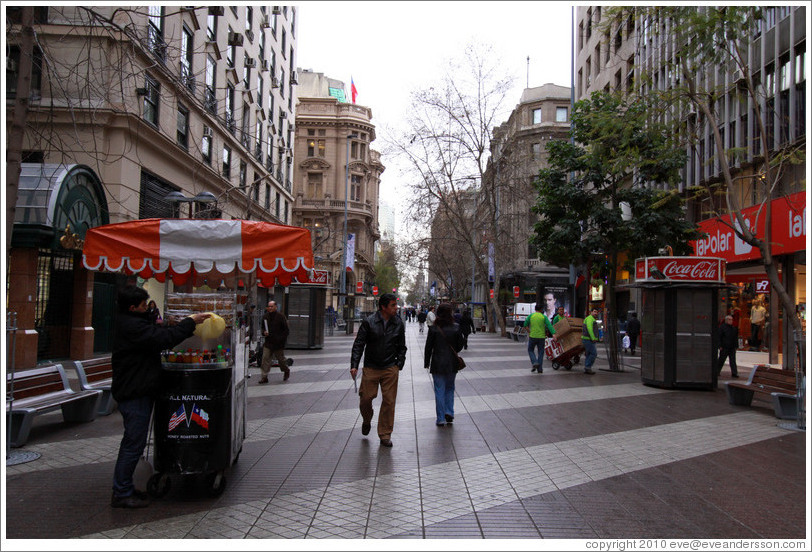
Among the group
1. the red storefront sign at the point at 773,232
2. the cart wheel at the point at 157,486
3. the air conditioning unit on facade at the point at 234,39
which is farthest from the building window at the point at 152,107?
the red storefront sign at the point at 773,232

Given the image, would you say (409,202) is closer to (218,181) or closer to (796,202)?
(218,181)

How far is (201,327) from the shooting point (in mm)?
5836

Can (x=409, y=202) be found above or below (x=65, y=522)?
above

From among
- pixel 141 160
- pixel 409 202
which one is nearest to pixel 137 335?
pixel 141 160

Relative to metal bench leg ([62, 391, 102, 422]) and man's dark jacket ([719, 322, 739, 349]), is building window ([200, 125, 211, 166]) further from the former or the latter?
man's dark jacket ([719, 322, 739, 349])

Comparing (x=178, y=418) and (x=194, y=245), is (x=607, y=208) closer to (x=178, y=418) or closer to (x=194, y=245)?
(x=194, y=245)

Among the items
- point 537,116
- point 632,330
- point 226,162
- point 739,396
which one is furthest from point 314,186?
point 739,396

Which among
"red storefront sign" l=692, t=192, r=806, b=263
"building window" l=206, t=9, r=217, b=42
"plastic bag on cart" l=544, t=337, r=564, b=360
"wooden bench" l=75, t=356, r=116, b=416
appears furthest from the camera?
"building window" l=206, t=9, r=217, b=42

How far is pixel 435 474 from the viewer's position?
20.7 ft

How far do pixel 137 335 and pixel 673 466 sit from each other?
5.61 metres

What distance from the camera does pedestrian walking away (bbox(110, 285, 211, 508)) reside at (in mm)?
5363

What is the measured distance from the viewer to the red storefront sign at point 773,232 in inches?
680

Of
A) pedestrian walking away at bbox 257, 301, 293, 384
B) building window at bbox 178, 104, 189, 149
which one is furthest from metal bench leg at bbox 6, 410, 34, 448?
building window at bbox 178, 104, 189, 149

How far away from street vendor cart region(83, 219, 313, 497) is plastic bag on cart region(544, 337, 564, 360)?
10914mm
